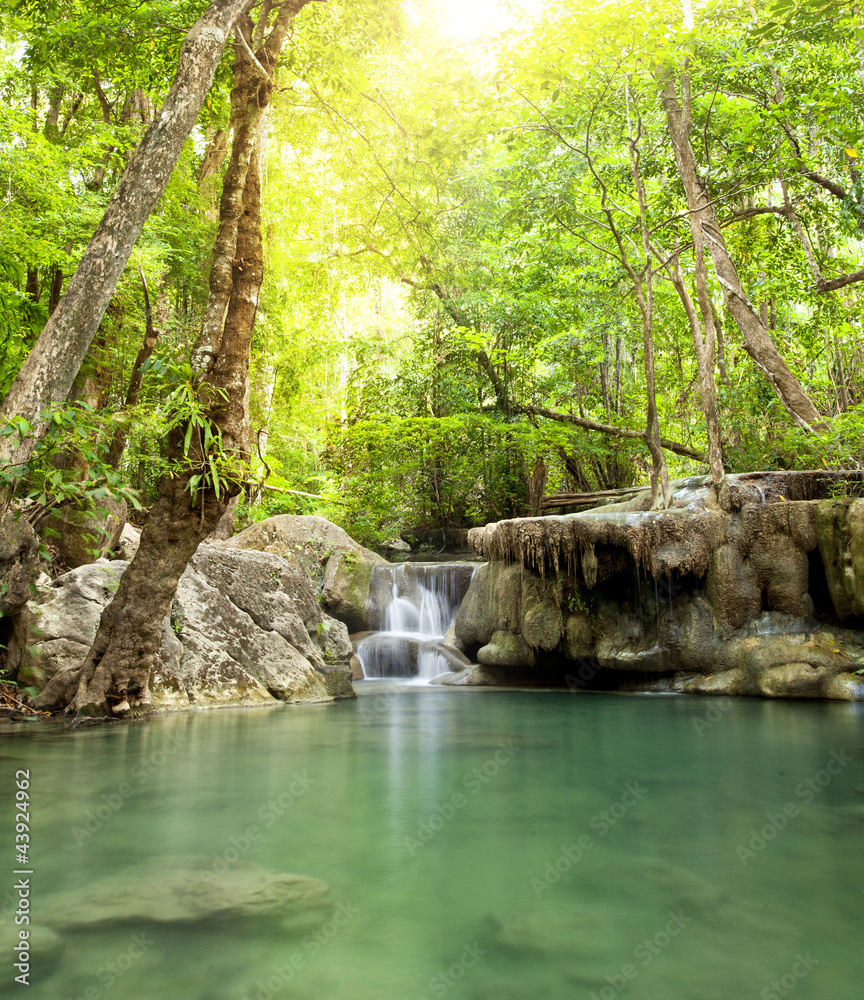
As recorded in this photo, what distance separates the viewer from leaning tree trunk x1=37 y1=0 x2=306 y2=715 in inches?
223

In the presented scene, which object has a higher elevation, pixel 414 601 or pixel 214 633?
pixel 414 601

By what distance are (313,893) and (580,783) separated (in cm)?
223

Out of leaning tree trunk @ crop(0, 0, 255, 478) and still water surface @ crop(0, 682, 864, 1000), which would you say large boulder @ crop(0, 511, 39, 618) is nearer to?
still water surface @ crop(0, 682, 864, 1000)

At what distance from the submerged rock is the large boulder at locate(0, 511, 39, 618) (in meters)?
3.95

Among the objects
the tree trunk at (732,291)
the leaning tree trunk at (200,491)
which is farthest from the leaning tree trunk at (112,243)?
the tree trunk at (732,291)

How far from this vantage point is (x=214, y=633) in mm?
7473

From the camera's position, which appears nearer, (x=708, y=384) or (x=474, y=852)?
(x=474, y=852)

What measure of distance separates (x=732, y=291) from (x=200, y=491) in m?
10.0

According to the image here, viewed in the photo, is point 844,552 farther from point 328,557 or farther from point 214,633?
point 328,557

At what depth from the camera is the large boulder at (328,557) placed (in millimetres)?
12930

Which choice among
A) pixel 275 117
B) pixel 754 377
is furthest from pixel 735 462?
pixel 275 117

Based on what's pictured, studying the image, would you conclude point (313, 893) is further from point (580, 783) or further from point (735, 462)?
point (735, 462)

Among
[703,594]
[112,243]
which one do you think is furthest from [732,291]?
[112,243]

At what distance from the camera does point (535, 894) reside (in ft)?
8.59
